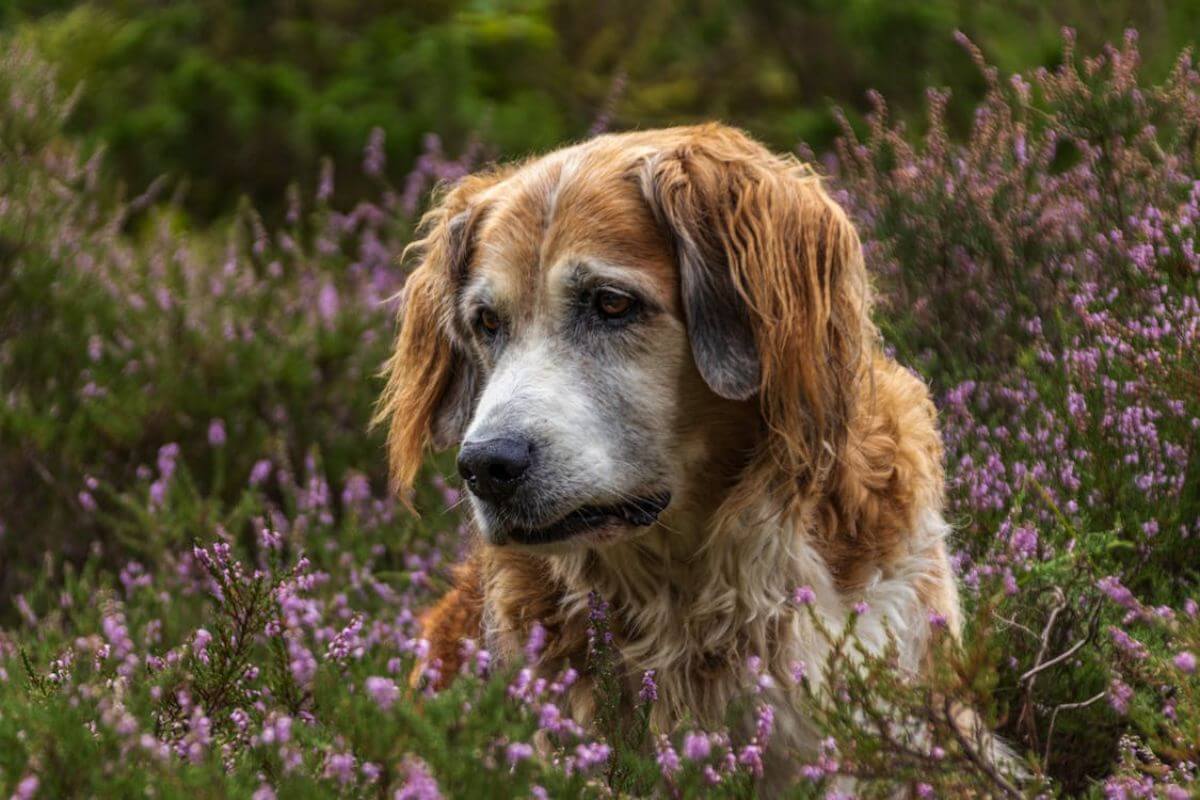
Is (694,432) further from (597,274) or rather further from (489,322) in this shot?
(489,322)

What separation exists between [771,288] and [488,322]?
0.69 metres

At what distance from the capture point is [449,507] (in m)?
4.48

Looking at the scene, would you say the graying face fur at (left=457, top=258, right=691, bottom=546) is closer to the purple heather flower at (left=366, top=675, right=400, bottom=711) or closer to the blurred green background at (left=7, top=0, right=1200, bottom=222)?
the purple heather flower at (left=366, top=675, right=400, bottom=711)

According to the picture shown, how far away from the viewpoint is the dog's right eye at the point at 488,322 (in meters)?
3.63

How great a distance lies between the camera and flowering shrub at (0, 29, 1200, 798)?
2.61 metres

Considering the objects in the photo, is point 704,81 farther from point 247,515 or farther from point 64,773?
point 64,773

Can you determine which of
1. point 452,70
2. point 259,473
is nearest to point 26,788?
point 259,473

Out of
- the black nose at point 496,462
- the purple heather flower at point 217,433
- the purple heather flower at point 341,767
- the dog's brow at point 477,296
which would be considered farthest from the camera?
the purple heather flower at point 217,433

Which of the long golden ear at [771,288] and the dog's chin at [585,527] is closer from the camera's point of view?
the dog's chin at [585,527]

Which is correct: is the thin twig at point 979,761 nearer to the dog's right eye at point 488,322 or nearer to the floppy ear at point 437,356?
the dog's right eye at point 488,322

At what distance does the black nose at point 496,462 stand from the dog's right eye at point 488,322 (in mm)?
509

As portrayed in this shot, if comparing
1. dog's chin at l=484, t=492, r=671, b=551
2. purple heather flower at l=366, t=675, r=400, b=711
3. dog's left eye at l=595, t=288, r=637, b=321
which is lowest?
dog's chin at l=484, t=492, r=671, b=551

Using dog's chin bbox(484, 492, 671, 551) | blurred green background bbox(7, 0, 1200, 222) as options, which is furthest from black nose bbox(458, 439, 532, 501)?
blurred green background bbox(7, 0, 1200, 222)

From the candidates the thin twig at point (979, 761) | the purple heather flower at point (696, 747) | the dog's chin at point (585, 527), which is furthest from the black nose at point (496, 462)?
the thin twig at point (979, 761)
